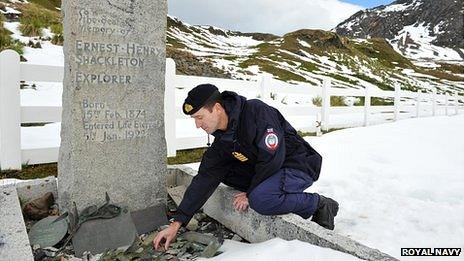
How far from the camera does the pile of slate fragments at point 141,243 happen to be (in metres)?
2.91

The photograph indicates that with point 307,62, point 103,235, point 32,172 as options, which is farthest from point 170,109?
point 307,62

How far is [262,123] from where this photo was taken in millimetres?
3012

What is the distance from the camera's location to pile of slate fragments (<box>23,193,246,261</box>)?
2914 millimetres

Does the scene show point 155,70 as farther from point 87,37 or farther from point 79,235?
point 79,235

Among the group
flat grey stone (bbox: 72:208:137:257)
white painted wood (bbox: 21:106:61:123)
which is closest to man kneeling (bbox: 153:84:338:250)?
flat grey stone (bbox: 72:208:137:257)

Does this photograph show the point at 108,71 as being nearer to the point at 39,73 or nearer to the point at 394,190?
the point at 39,73

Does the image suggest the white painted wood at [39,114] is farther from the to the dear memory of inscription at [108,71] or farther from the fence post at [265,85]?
the fence post at [265,85]

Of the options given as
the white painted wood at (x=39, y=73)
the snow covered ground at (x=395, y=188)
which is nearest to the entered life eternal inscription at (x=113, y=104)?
the snow covered ground at (x=395, y=188)

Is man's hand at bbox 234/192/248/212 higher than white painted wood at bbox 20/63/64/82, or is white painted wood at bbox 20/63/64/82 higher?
white painted wood at bbox 20/63/64/82

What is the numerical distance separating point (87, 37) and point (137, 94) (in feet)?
2.14

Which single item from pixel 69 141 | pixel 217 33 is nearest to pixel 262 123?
pixel 69 141

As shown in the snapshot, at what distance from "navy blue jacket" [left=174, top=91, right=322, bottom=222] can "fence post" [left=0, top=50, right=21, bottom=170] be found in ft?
9.98

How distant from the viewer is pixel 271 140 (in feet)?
9.72

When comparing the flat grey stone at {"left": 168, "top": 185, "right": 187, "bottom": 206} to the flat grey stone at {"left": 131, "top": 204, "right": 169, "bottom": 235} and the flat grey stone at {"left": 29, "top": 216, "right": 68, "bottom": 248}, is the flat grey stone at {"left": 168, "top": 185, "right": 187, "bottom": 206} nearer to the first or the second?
the flat grey stone at {"left": 131, "top": 204, "right": 169, "bottom": 235}
